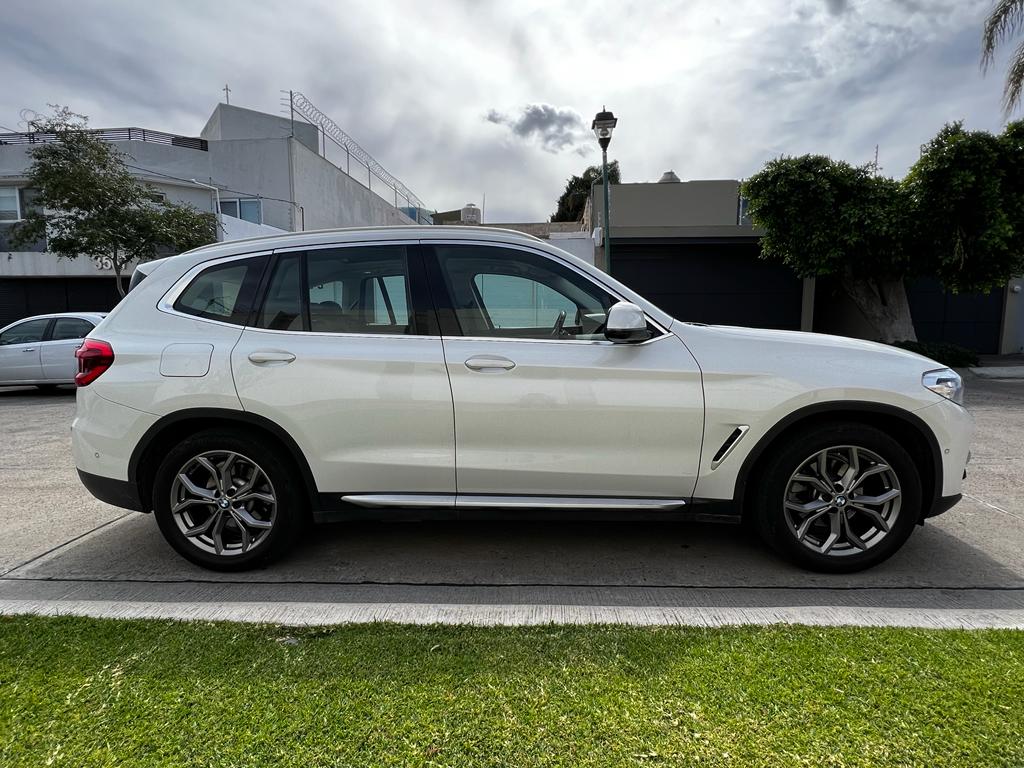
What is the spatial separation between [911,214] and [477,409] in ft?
42.1

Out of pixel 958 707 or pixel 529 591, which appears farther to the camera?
pixel 529 591

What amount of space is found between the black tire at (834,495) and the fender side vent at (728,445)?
226 millimetres

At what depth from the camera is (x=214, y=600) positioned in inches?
117

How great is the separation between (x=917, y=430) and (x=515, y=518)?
2183 millimetres

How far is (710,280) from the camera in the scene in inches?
668

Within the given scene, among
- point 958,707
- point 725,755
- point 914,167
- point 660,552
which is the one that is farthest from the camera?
point 914,167

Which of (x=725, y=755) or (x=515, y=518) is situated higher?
(x=515, y=518)

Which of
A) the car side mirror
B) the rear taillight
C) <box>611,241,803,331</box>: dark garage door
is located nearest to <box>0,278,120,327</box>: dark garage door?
<box>611,241,803,331</box>: dark garage door

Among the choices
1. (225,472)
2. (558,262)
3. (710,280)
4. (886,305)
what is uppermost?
(710,280)

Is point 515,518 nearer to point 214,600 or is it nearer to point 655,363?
point 655,363

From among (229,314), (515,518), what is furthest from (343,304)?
(515,518)

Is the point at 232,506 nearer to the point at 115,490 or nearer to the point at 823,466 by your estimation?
the point at 115,490

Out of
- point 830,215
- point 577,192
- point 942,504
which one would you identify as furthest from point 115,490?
point 577,192

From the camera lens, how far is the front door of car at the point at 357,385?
10.2 feet
